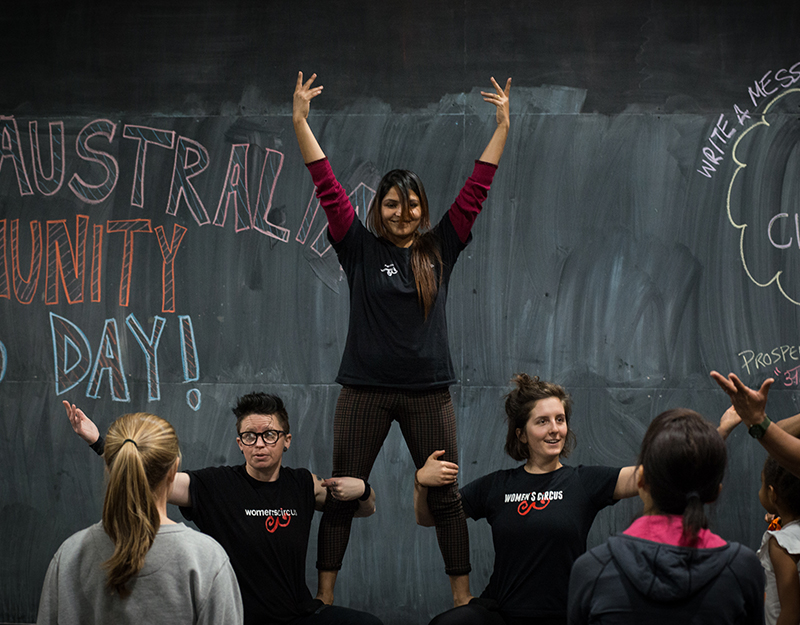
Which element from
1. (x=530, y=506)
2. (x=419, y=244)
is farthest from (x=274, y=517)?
(x=419, y=244)

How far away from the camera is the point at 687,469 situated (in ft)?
4.77

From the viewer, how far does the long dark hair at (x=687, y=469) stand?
1.45m

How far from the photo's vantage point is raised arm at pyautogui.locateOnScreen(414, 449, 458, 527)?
246 centimetres

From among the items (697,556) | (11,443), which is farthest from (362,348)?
(11,443)

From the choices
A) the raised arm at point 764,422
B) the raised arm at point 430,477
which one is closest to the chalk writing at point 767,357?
the raised arm at point 430,477

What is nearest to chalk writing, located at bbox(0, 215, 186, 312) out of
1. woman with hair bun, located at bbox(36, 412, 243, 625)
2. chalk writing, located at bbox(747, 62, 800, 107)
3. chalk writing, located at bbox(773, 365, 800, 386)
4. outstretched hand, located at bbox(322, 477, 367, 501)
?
outstretched hand, located at bbox(322, 477, 367, 501)

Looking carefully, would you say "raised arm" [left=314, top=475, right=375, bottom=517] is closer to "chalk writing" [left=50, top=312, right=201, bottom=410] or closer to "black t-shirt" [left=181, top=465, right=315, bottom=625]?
"black t-shirt" [left=181, top=465, right=315, bottom=625]

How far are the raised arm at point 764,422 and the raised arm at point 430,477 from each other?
102 cm

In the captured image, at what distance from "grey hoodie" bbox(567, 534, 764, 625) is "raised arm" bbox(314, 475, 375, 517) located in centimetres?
114

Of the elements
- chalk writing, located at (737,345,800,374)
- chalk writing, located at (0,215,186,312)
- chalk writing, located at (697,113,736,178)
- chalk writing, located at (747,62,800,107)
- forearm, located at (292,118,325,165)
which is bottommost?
chalk writing, located at (737,345,800,374)

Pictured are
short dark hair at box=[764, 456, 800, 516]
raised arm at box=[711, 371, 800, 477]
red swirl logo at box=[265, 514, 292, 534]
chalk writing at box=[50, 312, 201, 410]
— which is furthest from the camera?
chalk writing at box=[50, 312, 201, 410]

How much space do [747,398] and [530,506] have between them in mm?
849

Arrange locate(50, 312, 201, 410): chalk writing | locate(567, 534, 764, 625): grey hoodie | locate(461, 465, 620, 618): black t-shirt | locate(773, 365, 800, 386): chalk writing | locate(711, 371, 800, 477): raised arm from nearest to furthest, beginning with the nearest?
locate(567, 534, 764, 625): grey hoodie < locate(711, 371, 800, 477): raised arm < locate(461, 465, 620, 618): black t-shirt < locate(773, 365, 800, 386): chalk writing < locate(50, 312, 201, 410): chalk writing

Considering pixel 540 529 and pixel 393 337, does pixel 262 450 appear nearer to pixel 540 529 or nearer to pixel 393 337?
pixel 393 337
